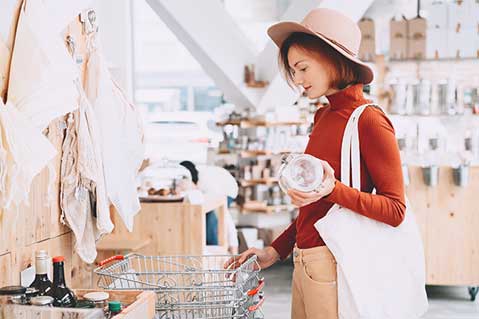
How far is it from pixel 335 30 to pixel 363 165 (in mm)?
411

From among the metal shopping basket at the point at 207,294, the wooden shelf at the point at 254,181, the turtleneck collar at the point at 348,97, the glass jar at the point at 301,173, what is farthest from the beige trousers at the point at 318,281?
the wooden shelf at the point at 254,181

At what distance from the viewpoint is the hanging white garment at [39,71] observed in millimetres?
2053

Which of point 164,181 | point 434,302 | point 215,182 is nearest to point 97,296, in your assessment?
point 164,181

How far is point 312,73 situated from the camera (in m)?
2.14

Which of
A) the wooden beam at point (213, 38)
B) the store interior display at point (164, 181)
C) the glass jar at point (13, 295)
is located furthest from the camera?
the wooden beam at point (213, 38)

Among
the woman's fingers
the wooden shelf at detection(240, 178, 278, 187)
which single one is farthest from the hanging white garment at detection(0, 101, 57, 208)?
the wooden shelf at detection(240, 178, 278, 187)

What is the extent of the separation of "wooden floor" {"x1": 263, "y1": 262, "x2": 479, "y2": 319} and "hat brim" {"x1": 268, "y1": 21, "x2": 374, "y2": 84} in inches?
130

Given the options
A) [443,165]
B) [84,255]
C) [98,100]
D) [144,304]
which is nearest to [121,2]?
[98,100]

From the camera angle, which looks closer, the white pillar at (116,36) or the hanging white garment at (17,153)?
the hanging white garment at (17,153)

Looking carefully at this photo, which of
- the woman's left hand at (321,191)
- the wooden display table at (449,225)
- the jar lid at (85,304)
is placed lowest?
the wooden display table at (449,225)

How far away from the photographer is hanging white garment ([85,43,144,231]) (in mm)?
2697

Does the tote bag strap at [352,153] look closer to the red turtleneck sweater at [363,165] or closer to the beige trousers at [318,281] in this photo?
the red turtleneck sweater at [363,165]

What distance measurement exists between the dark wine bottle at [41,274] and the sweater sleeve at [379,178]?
794 mm

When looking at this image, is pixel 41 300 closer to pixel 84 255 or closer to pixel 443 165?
pixel 84 255
